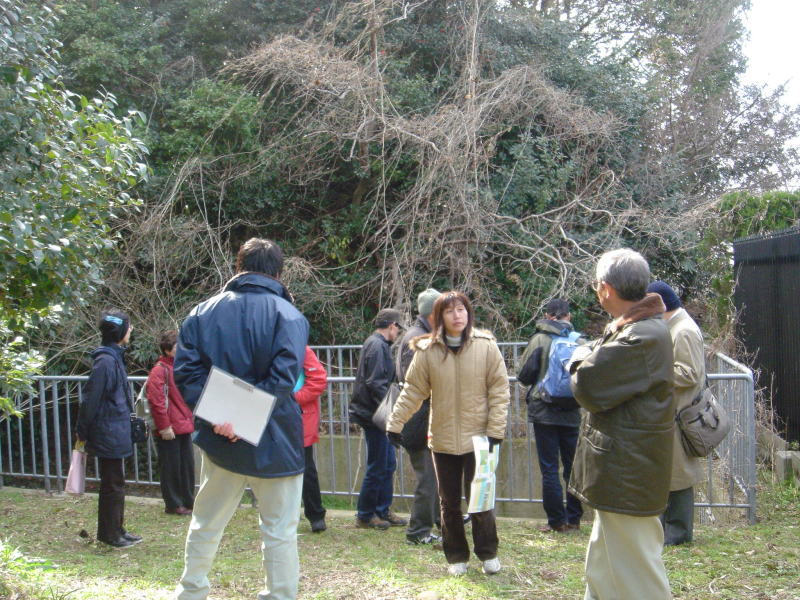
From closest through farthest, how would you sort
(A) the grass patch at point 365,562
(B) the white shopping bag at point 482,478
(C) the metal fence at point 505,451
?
(A) the grass patch at point 365,562 → (B) the white shopping bag at point 482,478 → (C) the metal fence at point 505,451

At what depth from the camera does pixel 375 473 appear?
6973 millimetres

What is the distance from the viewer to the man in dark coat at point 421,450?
596 cm

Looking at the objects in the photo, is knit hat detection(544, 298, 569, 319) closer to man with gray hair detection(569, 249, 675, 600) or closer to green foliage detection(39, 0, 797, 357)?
man with gray hair detection(569, 249, 675, 600)

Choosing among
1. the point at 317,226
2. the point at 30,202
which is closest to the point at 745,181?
the point at 317,226

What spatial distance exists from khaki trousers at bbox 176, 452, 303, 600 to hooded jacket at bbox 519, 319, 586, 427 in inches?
112

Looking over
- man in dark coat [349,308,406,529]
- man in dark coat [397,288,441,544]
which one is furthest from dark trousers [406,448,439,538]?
man in dark coat [349,308,406,529]

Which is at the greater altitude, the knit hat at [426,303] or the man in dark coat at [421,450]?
the knit hat at [426,303]

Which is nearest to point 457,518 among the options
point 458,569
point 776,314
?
point 458,569

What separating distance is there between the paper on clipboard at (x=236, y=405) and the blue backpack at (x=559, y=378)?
2.99m

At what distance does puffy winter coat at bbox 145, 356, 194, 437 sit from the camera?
7.40 m

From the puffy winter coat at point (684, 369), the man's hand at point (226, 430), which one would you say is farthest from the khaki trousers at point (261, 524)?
the puffy winter coat at point (684, 369)

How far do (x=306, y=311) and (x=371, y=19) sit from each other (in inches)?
170

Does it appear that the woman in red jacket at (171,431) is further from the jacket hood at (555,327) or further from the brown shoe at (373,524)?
the jacket hood at (555,327)

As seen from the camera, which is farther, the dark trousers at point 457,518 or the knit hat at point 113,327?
the knit hat at point 113,327
